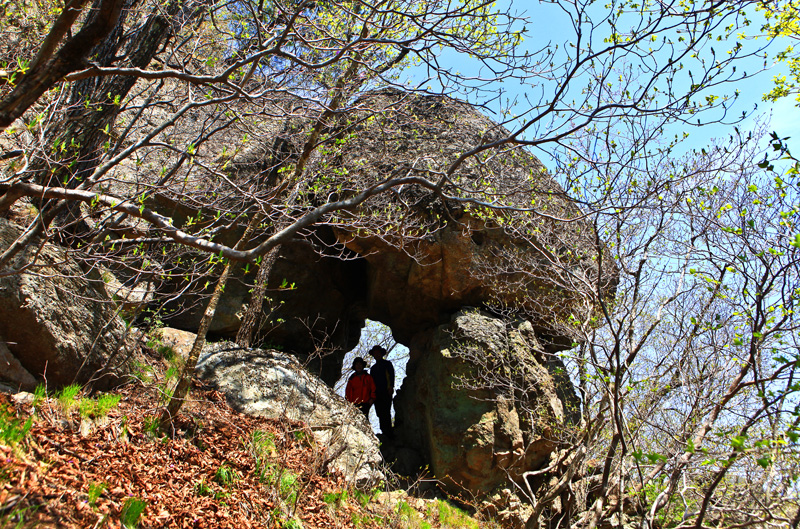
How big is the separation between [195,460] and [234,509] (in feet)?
2.37

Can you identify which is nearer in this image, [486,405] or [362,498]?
[362,498]

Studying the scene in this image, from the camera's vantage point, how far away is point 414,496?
7730 millimetres

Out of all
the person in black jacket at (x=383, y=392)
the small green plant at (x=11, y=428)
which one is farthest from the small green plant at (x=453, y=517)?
the small green plant at (x=11, y=428)

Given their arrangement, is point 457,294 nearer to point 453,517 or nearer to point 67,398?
point 453,517

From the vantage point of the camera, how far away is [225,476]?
16.9 feet

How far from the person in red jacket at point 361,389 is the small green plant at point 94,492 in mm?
5446

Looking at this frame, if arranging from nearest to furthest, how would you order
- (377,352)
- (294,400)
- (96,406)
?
1. (96,406)
2. (294,400)
3. (377,352)

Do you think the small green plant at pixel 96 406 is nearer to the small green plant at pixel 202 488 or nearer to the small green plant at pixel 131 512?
the small green plant at pixel 202 488

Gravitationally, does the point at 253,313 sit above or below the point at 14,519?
above

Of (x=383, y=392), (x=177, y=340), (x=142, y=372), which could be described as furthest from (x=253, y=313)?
(x=383, y=392)

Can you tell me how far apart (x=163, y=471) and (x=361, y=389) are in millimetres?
4771

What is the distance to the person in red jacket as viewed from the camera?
30.1ft

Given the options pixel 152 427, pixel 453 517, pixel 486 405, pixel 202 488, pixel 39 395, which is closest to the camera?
pixel 39 395

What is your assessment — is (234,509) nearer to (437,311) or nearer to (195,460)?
(195,460)
